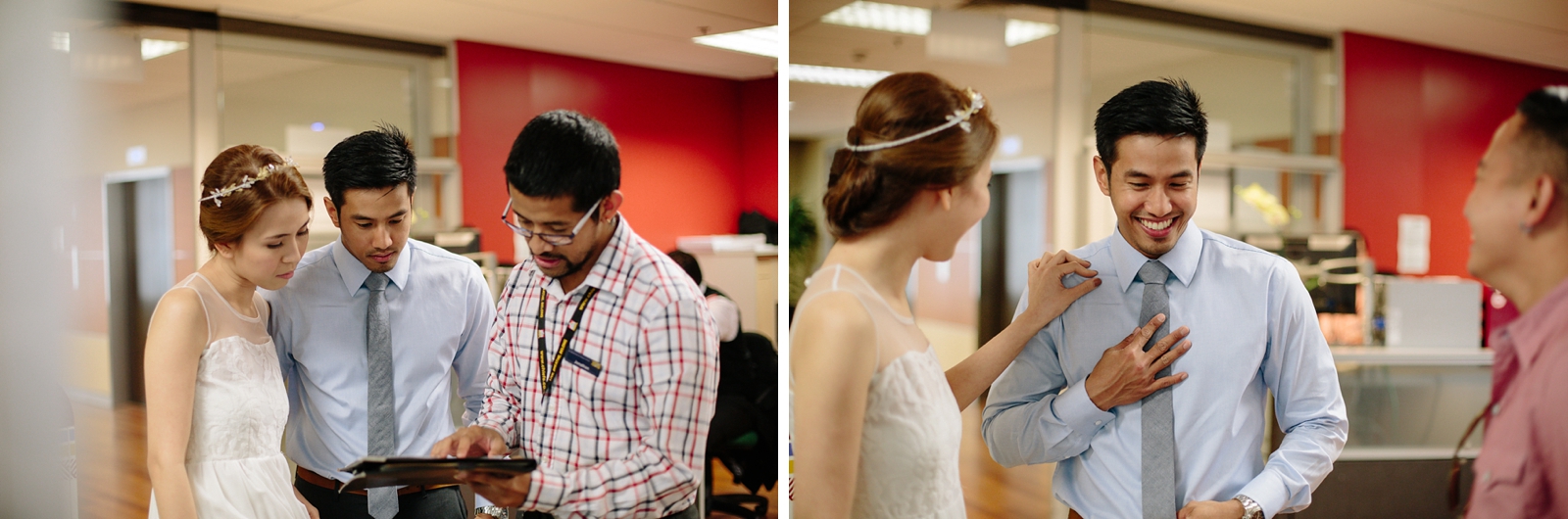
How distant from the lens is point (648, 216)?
213cm

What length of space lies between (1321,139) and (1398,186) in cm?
28

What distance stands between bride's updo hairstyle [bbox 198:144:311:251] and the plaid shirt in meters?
0.64

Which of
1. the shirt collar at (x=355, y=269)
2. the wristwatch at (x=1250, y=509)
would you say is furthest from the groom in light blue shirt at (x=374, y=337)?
the wristwatch at (x=1250, y=509)

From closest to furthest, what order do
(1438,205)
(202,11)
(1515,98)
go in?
1. (1515,98)
2. (1438,205)
3. (202,11)

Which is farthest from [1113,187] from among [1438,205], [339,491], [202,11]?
[202,11]

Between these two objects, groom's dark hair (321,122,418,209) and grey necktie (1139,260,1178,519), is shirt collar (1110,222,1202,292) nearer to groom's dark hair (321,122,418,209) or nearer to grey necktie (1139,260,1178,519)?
grey necktie (1139,260,1178,519)

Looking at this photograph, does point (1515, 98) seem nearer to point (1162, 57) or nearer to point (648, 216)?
point (1162, 57)

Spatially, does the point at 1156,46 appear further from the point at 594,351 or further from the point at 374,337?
the point at 374,337

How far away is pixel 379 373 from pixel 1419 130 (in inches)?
101

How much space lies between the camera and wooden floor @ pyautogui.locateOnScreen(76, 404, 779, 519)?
7.11 feet

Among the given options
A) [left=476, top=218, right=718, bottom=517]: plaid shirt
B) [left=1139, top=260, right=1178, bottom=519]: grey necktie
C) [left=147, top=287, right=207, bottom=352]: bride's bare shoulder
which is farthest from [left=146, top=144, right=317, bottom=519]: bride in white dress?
[left=1139, top=260, right=1178, bottom=519]: grey necktie

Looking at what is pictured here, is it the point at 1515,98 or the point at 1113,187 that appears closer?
the point at 1515,98

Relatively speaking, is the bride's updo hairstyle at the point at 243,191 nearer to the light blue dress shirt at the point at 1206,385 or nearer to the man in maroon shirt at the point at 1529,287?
the light blue dress shirt at the point at 1206,385

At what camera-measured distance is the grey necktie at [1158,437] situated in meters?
1.83
